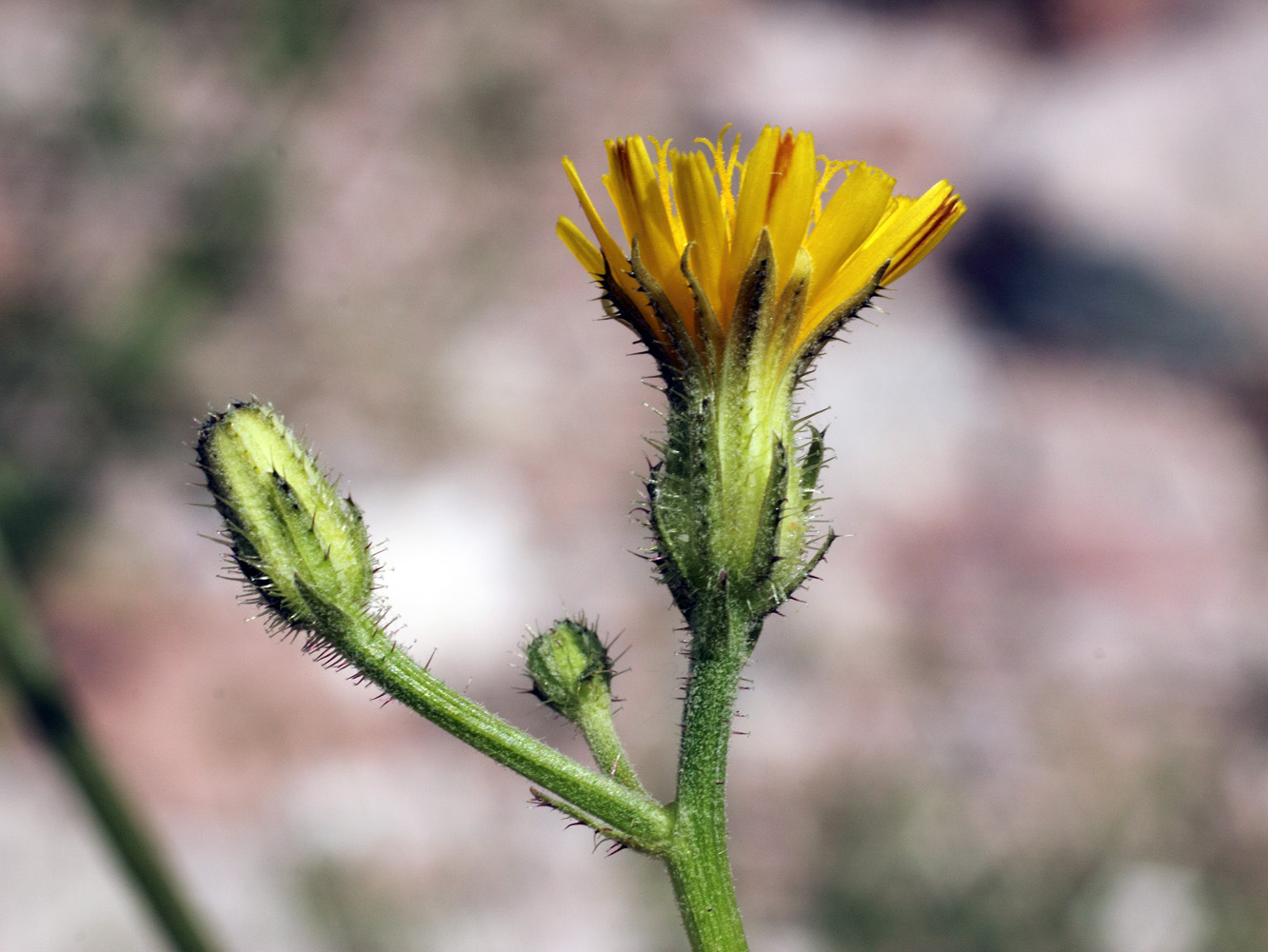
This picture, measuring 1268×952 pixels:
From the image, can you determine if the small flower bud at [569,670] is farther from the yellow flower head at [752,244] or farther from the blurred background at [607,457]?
the blurred background at [607,457]

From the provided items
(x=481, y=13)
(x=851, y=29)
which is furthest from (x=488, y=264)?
(x=851, y=29)

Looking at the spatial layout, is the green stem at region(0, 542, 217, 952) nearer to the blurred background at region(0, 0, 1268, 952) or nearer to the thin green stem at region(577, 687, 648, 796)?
the thin green stem at region(577, 687, 648, 796)

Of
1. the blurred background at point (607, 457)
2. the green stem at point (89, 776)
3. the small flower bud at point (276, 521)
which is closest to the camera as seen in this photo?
→ the small flower bud at point (276, 521)

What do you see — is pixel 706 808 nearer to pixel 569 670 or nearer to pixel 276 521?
pixel 569 670

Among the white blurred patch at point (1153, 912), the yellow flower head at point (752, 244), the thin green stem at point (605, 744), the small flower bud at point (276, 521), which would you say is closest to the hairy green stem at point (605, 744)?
the thin green stem at point (605, 744)

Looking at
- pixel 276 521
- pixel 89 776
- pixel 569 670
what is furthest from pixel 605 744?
pixel 89 776
